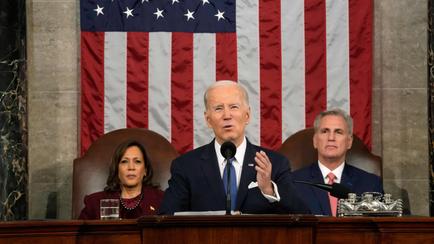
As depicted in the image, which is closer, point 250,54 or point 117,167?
point 117,167

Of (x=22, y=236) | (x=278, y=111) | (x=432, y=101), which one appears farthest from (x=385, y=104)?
(x=22, y=236)

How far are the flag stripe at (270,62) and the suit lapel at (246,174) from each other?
2.68 m

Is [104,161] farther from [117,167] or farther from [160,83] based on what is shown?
[160,83]

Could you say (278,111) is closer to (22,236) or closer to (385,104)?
(385,104)

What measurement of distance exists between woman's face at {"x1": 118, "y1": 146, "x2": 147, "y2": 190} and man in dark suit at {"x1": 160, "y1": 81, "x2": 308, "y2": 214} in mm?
1217

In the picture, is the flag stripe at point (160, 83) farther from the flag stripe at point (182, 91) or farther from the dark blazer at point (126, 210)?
the dark blazer at point (126, 210)

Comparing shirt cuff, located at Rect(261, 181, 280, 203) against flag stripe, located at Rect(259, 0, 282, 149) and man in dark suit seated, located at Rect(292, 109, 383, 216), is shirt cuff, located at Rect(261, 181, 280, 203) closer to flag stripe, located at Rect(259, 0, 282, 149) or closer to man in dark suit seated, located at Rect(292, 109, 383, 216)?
man in dark suit seated, located at Rect(292, 109, 383, 216)

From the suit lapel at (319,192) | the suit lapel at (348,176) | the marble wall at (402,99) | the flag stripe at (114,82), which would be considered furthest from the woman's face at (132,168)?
the marble wall at (402,99)

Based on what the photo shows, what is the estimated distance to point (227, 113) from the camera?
21.5 feet

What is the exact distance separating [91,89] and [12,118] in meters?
0.80

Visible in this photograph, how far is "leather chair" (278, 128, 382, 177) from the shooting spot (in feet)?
27.2

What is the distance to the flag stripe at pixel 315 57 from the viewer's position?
9.28 metres

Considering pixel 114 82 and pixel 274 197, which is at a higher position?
pixel 114 82

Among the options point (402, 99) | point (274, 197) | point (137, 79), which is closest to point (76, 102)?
point (137, 79)
